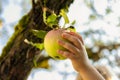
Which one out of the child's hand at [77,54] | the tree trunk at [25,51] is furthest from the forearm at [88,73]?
the tree trunk at [25,51]

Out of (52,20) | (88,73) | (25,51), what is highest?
(25,51)

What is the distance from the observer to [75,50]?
1.71 m

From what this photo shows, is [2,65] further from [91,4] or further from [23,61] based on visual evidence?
[91,4]

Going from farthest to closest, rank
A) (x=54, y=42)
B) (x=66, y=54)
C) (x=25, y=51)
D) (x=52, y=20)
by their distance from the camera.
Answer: (x=25, y=51)
(x=52, y=20)
(x=54, y=42)
(x=66, y=54)

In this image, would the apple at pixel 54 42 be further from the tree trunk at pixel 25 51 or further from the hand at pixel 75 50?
the tree trunk at pixel 25 51

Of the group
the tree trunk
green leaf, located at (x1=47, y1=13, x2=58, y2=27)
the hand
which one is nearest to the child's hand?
the hand

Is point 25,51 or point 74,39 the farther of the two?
point 25,51

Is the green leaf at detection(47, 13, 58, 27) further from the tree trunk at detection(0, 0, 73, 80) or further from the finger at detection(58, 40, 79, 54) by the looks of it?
the tree trunk at detection(0, 0, 73, 80)

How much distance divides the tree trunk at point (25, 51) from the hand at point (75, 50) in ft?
3.41

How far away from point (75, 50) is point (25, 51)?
122 cm

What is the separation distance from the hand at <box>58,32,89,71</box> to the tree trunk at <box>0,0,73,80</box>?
104 centimetres

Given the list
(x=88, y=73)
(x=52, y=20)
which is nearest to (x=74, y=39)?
(x=88, y=73)

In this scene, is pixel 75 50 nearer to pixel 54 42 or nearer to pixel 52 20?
pixel 54 42

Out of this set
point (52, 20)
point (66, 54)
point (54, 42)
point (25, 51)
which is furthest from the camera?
point (25, 51)
